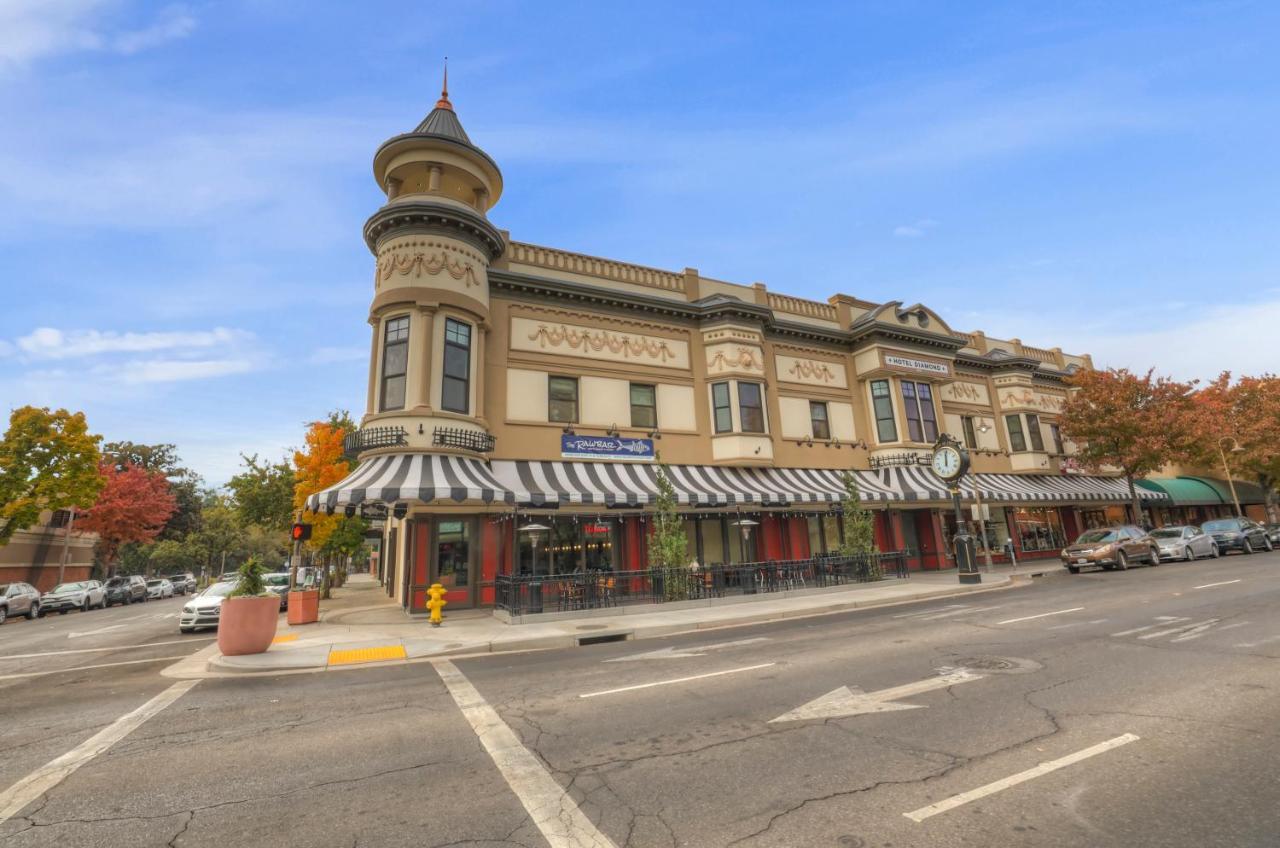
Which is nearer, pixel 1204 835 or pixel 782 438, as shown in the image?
pixel 1204 835

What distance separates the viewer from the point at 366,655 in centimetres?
1041

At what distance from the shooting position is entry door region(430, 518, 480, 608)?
16266 mm

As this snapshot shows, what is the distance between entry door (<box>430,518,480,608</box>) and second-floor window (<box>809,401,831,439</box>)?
14539 mm

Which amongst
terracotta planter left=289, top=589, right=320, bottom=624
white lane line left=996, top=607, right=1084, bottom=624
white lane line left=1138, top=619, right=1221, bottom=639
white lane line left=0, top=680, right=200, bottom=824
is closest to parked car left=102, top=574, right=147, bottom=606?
terracotta planter left=289, top=589, right=320, bottom=624

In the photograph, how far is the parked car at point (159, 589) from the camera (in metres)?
39.6

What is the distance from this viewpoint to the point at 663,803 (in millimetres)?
3850

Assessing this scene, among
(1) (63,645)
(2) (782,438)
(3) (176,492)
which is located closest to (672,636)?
(2) (782,438)

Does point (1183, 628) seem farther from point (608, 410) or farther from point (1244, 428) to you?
point (1244, 428)

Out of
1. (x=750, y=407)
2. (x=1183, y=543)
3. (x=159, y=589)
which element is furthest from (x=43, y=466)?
(x=1183, y=543)

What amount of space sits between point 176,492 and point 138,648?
48.8 meters

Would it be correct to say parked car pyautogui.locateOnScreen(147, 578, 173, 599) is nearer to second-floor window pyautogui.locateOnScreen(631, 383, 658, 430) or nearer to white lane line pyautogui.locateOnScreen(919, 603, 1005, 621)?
second-floor window pyautogui.locateOnScreen(631, 383, 658, 430)

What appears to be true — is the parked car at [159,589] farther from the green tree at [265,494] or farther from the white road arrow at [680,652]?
the white road arrow at [680,652]

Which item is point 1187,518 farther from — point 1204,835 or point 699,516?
point 1204,835

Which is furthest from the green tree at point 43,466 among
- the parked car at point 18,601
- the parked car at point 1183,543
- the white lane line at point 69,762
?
the parked car at point 1183,543
